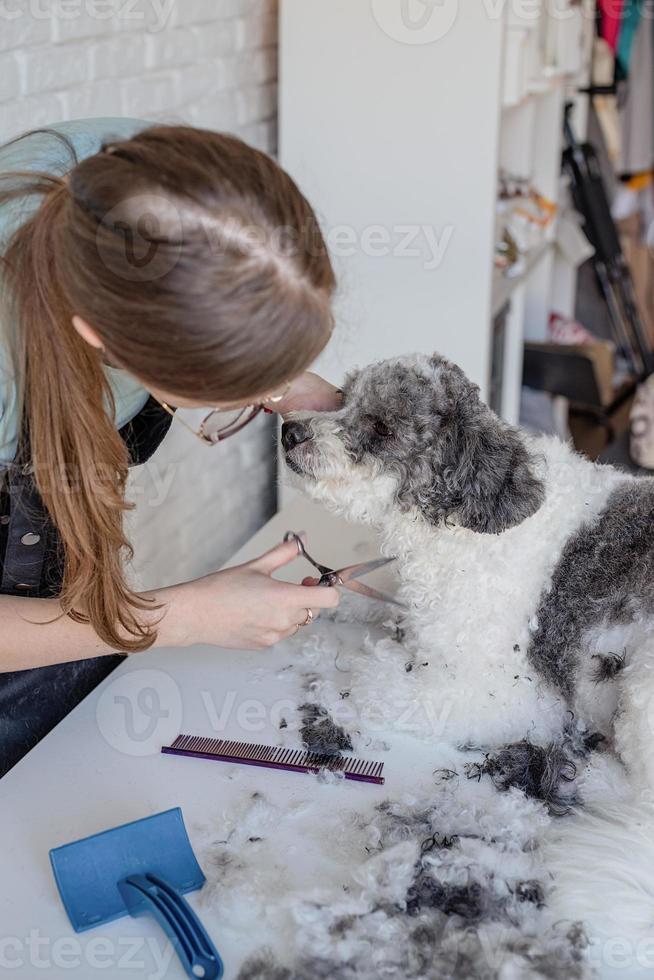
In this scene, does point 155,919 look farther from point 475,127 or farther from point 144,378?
point 475,127

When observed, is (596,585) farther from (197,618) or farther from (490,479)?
(197,618)

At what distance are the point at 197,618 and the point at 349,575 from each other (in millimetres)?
238

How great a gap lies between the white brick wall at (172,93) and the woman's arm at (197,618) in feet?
2.43

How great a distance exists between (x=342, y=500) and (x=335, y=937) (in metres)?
0.55

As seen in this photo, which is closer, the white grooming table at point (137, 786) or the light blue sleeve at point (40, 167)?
the white grooming table at point (137, 786)

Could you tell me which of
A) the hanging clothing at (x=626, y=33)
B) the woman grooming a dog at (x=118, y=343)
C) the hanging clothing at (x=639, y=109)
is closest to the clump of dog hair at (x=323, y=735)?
the woman grooming a dog at (x=118, y=343)

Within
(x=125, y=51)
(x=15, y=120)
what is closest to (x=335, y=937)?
(x=15, y=120)

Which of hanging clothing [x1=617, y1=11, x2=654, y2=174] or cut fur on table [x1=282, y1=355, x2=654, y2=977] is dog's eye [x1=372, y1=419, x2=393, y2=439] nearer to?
cut fur on table [x1=282, y1=355, x2=654, y2=977]

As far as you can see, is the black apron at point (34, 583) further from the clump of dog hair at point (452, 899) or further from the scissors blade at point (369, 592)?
the clump of dog hair at point (452, 899)

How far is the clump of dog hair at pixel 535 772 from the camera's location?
3.38 ft
